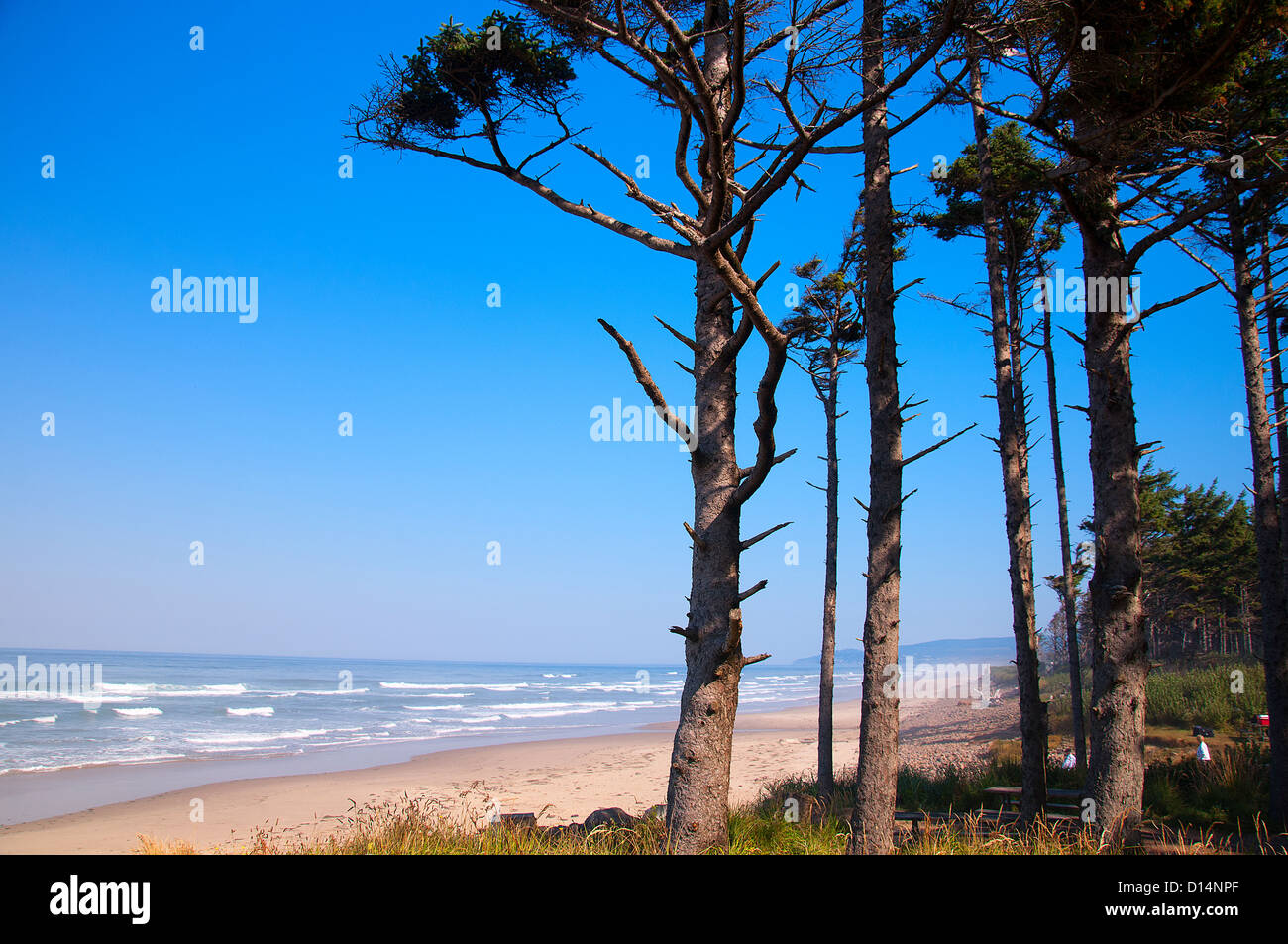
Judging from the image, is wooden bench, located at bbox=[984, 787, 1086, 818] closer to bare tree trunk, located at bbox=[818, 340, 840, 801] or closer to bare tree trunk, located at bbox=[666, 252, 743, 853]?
bare tree trunk, located at bbox=[818, 340, 840, 801]

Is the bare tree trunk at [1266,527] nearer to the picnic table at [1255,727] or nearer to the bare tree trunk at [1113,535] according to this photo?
the bare tree trunk at [1113,535]

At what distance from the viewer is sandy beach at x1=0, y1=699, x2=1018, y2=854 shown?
38.4 feet

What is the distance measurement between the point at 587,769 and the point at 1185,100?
20.3 metres

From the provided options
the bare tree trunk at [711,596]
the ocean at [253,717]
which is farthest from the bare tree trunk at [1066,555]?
the ocean at [253,717]

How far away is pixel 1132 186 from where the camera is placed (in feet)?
21.5

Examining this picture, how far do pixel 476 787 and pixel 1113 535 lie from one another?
39.1ft

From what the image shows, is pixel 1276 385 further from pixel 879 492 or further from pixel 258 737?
pixel 258 737

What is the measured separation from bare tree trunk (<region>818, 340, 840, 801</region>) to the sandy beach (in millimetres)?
3356

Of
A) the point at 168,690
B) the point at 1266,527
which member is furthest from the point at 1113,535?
the point at 168,690

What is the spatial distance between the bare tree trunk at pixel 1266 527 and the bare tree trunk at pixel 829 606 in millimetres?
5579

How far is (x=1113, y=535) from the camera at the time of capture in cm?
623

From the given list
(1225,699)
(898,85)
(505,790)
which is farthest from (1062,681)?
(898,85)

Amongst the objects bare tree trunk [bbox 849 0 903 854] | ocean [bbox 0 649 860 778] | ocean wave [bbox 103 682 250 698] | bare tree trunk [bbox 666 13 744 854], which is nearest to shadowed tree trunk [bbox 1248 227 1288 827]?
bare tree trunk [bbox 849 0 903 854]

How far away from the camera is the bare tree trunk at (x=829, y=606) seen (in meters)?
11.8
